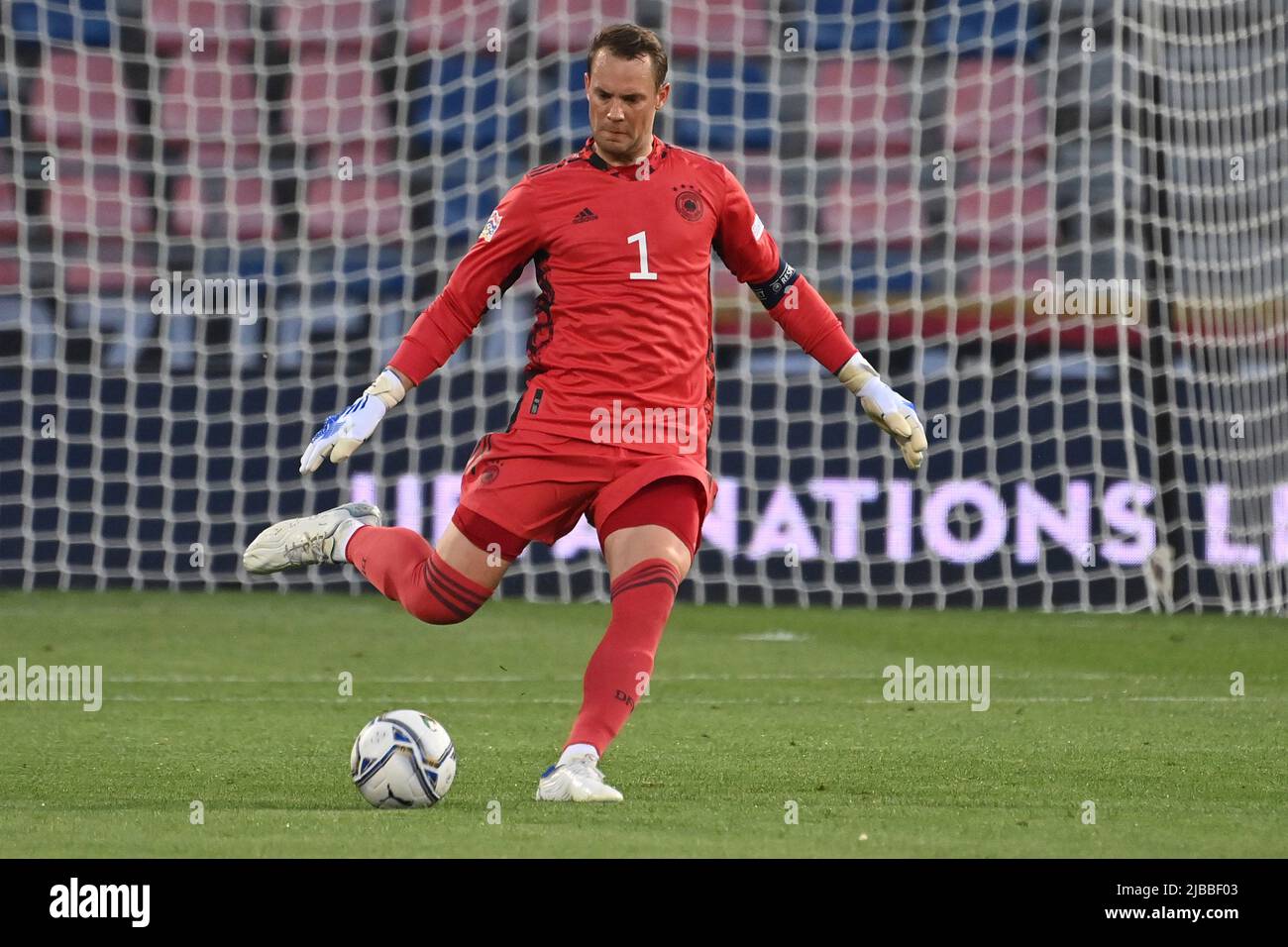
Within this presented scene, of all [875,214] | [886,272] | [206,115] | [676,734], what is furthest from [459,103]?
[676,734]

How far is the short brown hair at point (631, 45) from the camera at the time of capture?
15.4 feet

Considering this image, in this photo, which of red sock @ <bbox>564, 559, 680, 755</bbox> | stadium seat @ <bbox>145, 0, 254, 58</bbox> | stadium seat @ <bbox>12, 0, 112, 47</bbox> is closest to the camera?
red sock @ <bbox>564, 559, 680, 755</bbox>

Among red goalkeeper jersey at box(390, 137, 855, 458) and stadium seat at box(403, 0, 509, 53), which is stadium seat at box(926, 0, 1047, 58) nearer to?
stadium seat at box(403, 0, 509, 53)

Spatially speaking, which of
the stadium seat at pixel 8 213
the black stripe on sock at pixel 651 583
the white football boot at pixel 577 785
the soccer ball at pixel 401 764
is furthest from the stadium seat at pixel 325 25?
the white football boot at pixel 577 785

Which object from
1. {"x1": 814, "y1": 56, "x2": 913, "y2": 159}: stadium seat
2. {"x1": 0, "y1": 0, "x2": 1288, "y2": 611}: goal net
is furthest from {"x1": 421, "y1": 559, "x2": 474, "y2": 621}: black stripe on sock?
{"x1": 814, "y1": 56, "x2": 913, "y2": 159}: stadium seat

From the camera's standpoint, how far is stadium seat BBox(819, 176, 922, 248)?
11.7 m

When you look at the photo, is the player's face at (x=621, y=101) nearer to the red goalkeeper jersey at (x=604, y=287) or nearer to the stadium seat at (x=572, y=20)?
the red goalkeeper jersey at (x=604, y=287)

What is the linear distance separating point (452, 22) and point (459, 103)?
0.45 metres

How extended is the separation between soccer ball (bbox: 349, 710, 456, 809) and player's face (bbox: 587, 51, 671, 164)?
1371 mm

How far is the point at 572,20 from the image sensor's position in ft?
38.8

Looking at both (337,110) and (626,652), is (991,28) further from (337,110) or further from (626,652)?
(626,652)

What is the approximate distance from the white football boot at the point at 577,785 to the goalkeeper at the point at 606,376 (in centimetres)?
13

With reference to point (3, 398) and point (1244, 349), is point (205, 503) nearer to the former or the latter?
point (3, 398)

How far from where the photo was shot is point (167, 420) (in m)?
11.3
